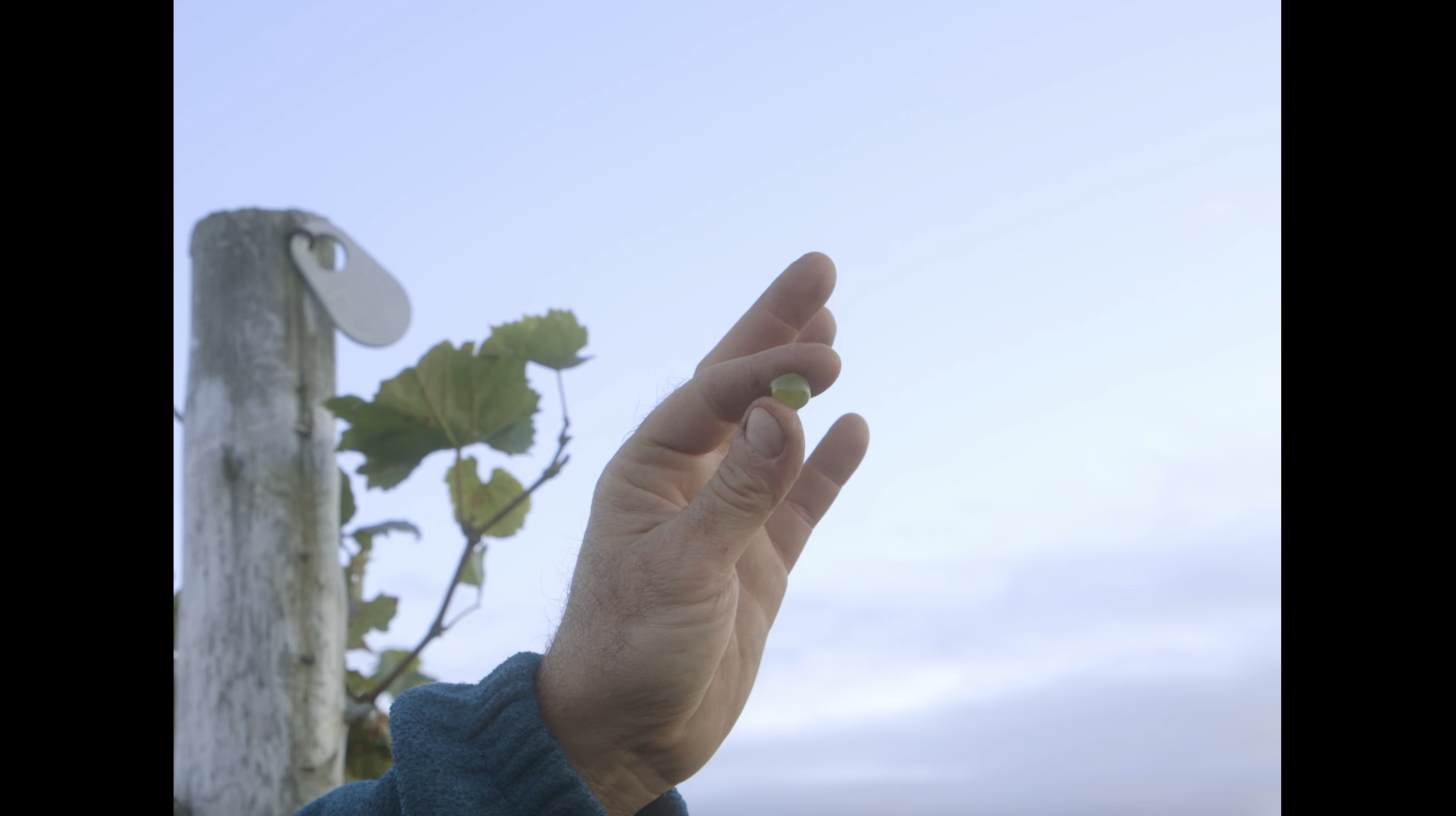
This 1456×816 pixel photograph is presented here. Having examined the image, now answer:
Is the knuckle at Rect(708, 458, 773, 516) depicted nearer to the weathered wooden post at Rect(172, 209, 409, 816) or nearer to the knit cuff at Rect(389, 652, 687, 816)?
the knit cuff at Rect(389, 652, 687, 816)

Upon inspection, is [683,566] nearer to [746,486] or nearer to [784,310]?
[746,486]

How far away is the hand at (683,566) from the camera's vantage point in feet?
2.91

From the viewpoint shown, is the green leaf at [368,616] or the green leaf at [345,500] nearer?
the green leaf at [345,500]

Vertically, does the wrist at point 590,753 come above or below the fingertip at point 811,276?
below

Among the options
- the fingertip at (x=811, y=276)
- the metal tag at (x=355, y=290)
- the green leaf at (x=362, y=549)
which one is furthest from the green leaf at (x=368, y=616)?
the fingertip at (x=811, y=276)

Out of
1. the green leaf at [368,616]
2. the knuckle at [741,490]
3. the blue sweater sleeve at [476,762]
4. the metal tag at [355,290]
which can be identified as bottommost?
the blue sweater sleeve at [476,762]

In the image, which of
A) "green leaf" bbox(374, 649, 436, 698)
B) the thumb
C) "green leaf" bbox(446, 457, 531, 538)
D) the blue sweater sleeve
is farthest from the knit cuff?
"green leaf" bbox(374, 649, 436, 698)

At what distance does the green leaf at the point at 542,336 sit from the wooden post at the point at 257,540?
26cm

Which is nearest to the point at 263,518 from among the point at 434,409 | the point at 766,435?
the point at 434,409

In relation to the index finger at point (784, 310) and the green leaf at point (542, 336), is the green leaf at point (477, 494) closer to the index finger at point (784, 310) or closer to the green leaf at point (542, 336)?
the green leaf at point (542, 336)

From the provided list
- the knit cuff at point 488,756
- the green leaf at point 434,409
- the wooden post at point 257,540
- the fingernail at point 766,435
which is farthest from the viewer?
the green leaf at point 434,409

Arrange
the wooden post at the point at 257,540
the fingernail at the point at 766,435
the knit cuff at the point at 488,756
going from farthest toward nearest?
the wooden post at the point at 257,540, the knit cuff at the point at 488,756, the fingernail at the point at 766,435
